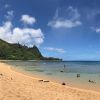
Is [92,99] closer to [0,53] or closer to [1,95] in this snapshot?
[1,95]

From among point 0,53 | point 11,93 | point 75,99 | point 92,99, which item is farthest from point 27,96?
point 0,53

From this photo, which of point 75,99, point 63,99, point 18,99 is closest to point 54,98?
point 63,99

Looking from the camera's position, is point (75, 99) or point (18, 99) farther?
point (75, 99)

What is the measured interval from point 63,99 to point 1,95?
12.0 feet

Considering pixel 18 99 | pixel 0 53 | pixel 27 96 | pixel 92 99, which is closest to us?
pixel 18 99

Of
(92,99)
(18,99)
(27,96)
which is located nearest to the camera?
(18,99)

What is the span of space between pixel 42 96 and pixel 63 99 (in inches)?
52.9

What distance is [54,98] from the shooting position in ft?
41.7

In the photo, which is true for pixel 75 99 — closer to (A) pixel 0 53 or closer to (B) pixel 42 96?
(B) pixel 42 96

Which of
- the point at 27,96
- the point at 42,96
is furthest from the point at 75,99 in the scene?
the point at 27,96

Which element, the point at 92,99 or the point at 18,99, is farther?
the point at 92,99

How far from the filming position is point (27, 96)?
12438 millimetres

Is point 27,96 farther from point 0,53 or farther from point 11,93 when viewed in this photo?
point 0,53

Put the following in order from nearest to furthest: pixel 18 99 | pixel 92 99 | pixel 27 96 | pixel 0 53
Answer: pixel 18 99 → pixel 27 96 → pixel 92 99 → pixel 0 53
